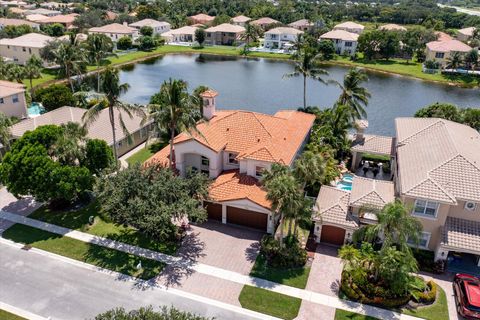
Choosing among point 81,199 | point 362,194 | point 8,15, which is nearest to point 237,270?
point 362,194

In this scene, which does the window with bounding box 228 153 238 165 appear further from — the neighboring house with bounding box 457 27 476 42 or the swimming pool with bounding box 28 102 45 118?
the neighboring house with bounding box 457 27 476 42

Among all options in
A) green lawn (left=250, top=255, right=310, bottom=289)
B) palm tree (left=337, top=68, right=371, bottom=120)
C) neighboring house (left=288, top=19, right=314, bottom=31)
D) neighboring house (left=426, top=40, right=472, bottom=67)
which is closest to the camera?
green lawn (left=250, top=255, right=310, bottom=289)

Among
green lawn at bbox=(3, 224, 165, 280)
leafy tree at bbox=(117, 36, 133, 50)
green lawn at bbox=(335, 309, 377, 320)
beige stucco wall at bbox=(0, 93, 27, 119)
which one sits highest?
leafy tree at bbox=(117, 36, 133, 50)

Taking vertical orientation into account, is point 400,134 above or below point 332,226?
above

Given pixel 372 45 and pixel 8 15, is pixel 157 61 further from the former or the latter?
pixel 8 15

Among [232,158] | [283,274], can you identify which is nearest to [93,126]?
[232,158]

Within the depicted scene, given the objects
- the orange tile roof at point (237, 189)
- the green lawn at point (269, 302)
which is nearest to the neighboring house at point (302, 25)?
the orange tile roof at point (237, 189)

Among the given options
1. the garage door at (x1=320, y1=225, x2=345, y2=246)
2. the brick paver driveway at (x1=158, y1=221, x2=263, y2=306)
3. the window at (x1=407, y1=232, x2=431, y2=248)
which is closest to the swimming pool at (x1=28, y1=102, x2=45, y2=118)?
the brick paver driveway at (x1=158, y1=221, x2=263, y2=306)
